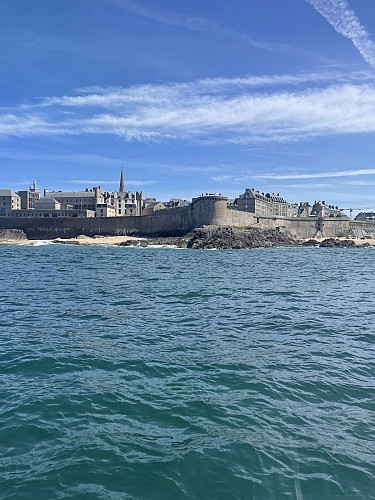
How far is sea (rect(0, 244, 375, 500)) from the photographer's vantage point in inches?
215

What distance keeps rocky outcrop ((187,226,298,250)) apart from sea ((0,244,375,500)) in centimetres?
5200

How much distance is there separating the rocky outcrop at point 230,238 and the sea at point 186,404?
5200cm

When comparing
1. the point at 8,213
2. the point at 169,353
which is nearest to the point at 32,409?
the point at 169,353

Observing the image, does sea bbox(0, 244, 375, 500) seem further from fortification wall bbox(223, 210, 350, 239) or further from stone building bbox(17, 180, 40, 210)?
stone building bbox(17, 180, 40, 210)

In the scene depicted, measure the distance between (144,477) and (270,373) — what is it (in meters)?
4.21

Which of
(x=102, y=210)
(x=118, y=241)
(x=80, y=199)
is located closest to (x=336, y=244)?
(x=118, y=241)

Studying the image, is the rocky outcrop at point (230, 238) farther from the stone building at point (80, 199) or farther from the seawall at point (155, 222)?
the stone building at point (80, 199)

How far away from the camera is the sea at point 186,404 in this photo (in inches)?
215

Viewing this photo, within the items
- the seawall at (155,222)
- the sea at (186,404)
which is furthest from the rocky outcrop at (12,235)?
the sea at (186,404)

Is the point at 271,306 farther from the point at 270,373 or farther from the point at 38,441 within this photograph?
the point at 38,441

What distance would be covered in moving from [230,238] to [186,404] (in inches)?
2507

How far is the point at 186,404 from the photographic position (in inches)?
296

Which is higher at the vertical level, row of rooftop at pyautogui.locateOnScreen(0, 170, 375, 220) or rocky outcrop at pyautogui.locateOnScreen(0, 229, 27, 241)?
row of rooftop at pyautogui.locateOnScreen(0, 170, 375, 220)

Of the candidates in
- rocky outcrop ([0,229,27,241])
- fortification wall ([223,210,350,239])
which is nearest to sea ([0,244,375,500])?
fortification wall ([223,210,350,239])
